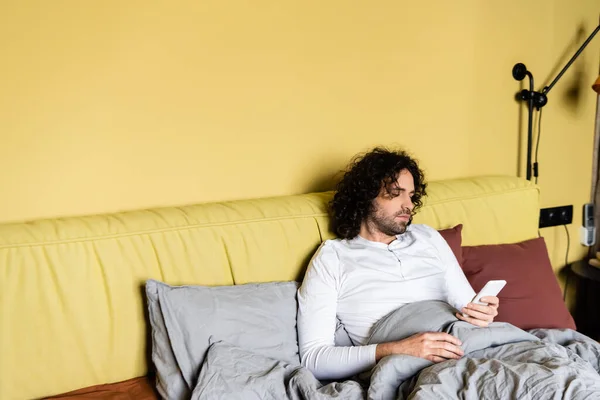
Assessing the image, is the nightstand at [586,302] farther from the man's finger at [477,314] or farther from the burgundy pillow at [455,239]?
the man's finger at [477,314]

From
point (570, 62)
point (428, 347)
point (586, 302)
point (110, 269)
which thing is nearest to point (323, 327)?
point (428, 347)

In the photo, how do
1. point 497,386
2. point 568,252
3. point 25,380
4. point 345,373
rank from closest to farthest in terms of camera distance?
point 497,386 → point 25,380 → point 345,373 → point 568,252

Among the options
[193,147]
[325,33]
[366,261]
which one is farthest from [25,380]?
[325,33]

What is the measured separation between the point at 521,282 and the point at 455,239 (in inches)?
10.6

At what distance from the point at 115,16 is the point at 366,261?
3.43 ft

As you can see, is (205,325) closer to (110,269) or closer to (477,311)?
(110,269)

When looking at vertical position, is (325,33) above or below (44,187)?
above

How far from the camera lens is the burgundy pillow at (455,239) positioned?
2.11 metres

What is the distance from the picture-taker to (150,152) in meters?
1.90

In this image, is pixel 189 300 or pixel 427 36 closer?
pixel 189 300

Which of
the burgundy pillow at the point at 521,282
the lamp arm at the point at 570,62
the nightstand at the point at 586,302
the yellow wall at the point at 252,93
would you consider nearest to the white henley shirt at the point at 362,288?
the burgundy pillow at the point at 521,282

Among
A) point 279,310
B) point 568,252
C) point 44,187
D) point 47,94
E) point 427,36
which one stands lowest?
point 568,252

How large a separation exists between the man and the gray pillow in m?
0.07

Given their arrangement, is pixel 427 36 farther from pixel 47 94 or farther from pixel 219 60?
pixel 47 94
